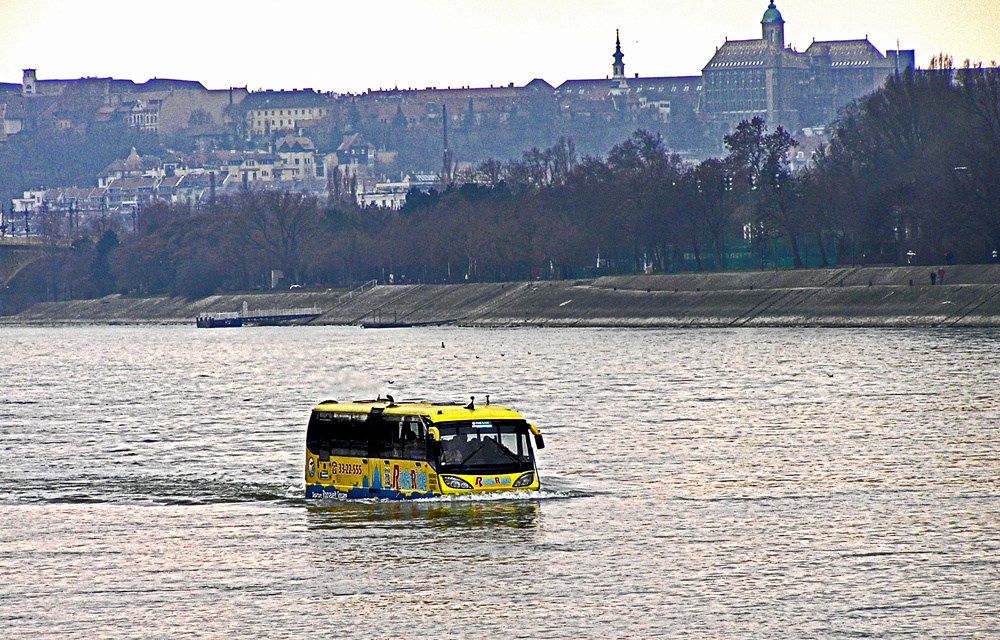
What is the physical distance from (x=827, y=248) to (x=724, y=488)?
12516cm

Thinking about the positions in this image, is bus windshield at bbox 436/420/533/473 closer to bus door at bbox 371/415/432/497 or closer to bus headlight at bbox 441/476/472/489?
bus headlight at bbox 441/476/472/489

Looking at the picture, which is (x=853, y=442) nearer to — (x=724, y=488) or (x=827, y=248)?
(x=724, y=488)

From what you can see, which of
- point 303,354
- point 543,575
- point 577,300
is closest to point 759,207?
point 577,300

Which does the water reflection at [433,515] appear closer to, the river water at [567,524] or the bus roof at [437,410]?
the river water at [567,524]

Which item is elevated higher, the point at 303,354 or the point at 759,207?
the point at 759,207

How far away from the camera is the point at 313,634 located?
2780 centimetres

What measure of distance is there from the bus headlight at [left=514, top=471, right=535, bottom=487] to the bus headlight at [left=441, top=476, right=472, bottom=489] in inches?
57.9

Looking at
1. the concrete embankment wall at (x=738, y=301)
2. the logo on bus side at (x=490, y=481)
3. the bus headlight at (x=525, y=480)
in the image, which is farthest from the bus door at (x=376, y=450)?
the concrete embankment wall at (x=738, y=301)

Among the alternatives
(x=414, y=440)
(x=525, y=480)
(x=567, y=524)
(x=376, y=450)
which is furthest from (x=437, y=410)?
(x=567, y=524)

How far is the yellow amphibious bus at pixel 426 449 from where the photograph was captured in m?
39.9

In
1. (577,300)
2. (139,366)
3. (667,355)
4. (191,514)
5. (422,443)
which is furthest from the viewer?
(577,300)

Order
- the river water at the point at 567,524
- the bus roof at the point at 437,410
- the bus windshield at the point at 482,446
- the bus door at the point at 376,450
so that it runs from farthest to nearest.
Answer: the bus door at the point at 376,450, the bus roof at the point at 437,410, the bus windshield at the point at 482,446, the river water at the point at 567,524

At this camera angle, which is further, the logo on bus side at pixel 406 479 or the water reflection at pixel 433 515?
the logo on bus side at pixel 406 479

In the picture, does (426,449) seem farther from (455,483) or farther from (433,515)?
(433,515)
